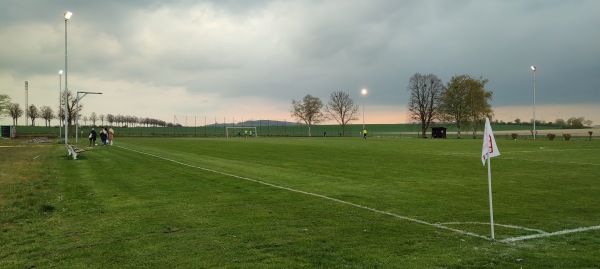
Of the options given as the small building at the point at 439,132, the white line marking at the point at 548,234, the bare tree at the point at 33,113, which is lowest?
the white line marking at the point at 548,234

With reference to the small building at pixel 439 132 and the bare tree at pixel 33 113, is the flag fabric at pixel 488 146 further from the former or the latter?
the bare tree at pixel 33 113

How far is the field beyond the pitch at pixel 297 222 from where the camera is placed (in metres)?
5.80

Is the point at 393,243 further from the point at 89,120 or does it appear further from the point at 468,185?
the point at 89,120

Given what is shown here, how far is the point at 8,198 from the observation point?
10945 millimetres

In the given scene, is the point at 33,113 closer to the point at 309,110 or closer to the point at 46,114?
the point at 46,114

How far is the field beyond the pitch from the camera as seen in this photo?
19.0 feet

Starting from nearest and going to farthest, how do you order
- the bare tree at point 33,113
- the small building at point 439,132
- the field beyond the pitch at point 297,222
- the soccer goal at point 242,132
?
1. the field beyond the pitch at point 297,222
2. the small building at point 439,132
3. the soccer goal at point 242,132
4. the bare tree at point 33,113

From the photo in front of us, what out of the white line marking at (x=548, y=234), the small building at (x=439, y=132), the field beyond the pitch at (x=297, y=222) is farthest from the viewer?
the small building at (x=439, y=132)

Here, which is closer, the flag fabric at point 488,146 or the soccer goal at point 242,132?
the flag fabric at point 488,146

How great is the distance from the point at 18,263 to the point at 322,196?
23.1 feet

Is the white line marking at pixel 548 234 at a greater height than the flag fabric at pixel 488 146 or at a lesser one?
lesser

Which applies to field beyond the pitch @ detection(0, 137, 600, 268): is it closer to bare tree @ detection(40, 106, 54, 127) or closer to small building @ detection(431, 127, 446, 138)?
small building @ detection(431, 127, 446, 138)

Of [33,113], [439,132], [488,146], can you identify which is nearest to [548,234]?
[488,146]

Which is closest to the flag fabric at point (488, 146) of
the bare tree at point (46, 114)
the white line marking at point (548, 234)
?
the white line marking at point (548, 234)
